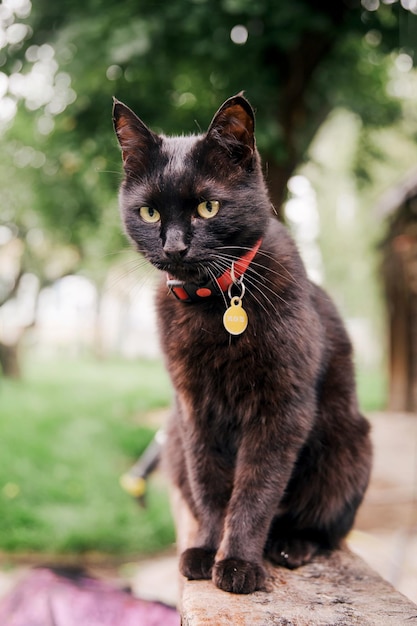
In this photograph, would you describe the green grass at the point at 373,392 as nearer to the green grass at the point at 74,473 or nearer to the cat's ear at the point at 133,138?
the green grass at the point at 74,473

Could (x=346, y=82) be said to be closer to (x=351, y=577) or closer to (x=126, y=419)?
(x=351, y=577)

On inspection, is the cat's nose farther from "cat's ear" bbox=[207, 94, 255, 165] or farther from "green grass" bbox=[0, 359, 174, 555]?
"green grass" bbox=[0, 359, 174, 555]

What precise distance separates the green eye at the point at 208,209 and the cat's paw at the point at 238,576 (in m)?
0.86

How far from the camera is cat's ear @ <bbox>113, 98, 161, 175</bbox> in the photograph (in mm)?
1571

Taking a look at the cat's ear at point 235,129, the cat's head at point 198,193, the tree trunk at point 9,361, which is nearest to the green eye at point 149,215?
the cat's head at point 198,193

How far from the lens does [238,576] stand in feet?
4.98

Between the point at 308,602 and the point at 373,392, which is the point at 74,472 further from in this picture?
the point at 373,392

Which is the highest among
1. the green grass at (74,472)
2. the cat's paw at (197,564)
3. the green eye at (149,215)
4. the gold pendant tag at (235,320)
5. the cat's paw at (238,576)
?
the green eye at (149,215)

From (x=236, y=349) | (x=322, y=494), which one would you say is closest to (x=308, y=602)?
(x=322, y=494)

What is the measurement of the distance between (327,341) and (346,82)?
3.23 meters

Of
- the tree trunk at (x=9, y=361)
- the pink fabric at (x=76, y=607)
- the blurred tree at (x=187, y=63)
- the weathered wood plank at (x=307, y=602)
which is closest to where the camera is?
the weathered wood plank at (x=307, y=602)

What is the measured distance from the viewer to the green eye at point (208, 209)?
1.52 metres

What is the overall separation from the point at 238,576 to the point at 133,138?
1137mm

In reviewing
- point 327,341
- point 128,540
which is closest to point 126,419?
point 128,540
